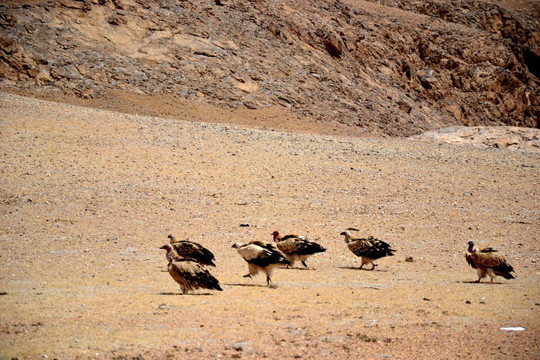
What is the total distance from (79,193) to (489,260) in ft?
37.4

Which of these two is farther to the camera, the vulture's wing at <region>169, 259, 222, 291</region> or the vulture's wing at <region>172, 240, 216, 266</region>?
the vulture's wing at <region>172, 240, 216, 266</region>

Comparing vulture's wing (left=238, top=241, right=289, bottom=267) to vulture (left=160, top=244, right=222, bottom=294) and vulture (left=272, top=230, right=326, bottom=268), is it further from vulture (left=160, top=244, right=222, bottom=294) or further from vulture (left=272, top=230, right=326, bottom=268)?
vulture (left=272, top=230, right=326, bottom=268)

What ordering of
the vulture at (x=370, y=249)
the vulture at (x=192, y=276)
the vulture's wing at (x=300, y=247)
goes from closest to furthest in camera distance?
the vulture at (x=192, y=276) < the vulture's wing at (x=300, y=247) < the vulture at (x=370, y=249)

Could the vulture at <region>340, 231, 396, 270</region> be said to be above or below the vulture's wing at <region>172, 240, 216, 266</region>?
above

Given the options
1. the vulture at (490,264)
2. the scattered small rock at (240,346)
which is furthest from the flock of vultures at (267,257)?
the scattered small rock at (240,346)

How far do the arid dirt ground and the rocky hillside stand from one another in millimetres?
4385

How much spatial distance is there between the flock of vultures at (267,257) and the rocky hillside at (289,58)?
2228 cm

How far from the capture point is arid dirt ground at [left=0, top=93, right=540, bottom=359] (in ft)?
27.4

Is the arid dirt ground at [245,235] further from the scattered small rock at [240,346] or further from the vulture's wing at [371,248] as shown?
the vulture's wing at [371,248]

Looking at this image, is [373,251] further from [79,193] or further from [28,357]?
[79,193]

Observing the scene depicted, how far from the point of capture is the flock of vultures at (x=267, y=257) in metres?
10.5

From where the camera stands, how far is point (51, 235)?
15477mm

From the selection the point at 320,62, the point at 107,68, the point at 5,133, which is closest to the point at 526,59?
the point at 320,62

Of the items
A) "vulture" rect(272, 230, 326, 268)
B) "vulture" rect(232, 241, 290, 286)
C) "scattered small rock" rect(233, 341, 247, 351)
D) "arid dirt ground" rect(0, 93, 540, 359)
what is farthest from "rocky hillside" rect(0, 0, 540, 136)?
"scattered small rock" rect(233, 341, 247, 351)
